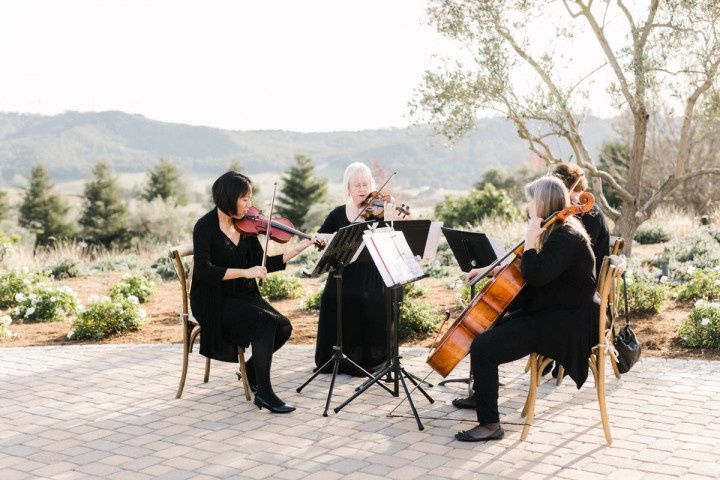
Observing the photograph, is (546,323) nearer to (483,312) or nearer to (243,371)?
(483,312)

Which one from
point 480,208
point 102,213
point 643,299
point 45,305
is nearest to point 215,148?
point 102,213

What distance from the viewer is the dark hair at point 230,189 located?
5.57m

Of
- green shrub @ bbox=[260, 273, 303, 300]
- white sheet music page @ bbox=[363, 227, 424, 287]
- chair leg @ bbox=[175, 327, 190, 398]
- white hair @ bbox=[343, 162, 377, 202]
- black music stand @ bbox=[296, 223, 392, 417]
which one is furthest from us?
green shrub @ bbox=[260, 273, 303, 300]

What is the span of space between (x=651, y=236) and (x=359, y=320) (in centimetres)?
1134

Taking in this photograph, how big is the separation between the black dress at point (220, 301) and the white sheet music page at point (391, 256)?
111 cm

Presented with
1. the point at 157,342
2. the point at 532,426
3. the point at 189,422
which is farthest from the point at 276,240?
the point at 157,342

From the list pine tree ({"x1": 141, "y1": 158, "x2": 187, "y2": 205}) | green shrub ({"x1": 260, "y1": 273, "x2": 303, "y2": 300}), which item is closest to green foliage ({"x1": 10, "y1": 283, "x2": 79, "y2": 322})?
green shrub ({"x1": 260, "y1": 273, "x2": 303, "y2": 300})

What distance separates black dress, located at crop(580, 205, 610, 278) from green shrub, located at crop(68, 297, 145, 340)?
5.01 meters

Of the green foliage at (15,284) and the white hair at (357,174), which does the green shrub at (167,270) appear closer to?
the green foliage at (15,284)

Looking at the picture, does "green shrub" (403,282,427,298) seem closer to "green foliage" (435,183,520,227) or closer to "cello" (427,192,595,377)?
"cello" (427,192,595,377)

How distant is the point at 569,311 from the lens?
189 inches

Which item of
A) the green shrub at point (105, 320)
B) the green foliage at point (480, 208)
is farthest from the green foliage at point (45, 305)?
the green foliage at point (480, 208)

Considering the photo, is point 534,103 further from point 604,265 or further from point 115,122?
point 115,122

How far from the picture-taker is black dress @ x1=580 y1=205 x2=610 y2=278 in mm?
5605
